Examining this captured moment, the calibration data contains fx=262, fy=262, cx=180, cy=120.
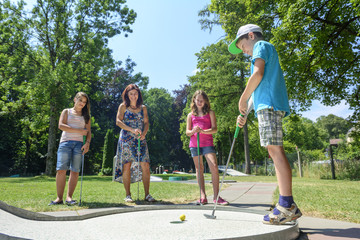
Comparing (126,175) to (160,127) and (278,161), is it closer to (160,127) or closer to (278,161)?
(278,161)

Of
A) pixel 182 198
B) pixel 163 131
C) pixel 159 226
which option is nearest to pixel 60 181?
pixel 182 198

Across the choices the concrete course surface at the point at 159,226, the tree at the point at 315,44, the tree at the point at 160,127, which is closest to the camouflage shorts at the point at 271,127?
the concrete course surface at the point at 159,226

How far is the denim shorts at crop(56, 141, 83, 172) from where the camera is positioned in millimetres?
3920

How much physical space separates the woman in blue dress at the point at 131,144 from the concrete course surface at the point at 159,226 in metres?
1.14

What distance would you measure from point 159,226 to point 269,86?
5.26ft

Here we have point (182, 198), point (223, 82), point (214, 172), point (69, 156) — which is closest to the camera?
point (214, 172)

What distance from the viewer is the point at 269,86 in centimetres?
245

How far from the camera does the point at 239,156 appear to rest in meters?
34.6

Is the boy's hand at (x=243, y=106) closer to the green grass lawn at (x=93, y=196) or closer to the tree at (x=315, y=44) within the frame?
the green grass lawn at (x=93, y=196)

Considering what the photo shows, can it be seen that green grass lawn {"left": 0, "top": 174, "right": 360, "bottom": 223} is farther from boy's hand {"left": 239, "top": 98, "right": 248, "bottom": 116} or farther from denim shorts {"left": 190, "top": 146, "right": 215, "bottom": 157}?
→ boy's hand {"left": 239, "top": 98, "right": 248, "bottom": 116}

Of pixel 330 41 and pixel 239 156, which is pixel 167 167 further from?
pixel 330 41

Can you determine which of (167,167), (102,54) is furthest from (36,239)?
(167,167)

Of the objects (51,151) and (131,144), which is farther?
(51,151)

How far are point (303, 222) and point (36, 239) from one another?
7.74 feet
